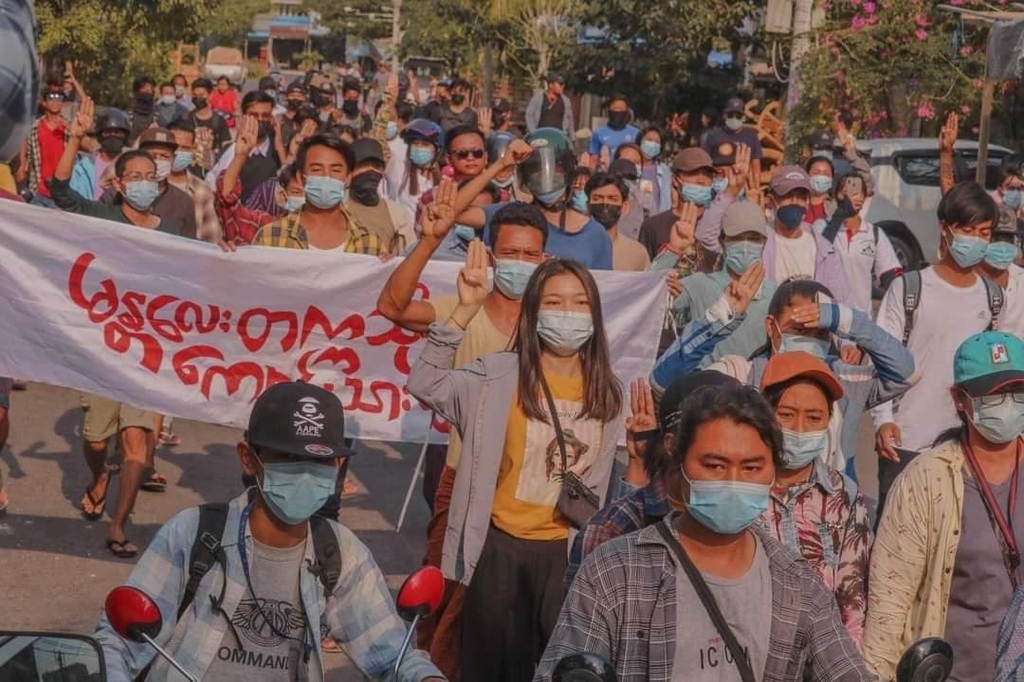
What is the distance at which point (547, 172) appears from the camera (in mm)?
9312

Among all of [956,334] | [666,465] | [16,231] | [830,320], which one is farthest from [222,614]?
[16,231]

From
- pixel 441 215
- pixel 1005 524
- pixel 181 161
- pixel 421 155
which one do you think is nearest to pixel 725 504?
pixel 1005 524

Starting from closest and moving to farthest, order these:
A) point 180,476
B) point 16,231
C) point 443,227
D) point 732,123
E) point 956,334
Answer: point 443,227
point 956,334
point 16,231
point 180,476
point 732,123

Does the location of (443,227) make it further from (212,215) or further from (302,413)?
(212,215)

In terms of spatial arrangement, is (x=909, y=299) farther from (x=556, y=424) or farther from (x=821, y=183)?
(x=821, y=183)

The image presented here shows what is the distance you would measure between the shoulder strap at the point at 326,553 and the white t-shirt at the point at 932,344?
12.6 ft

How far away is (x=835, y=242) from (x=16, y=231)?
4.89 m

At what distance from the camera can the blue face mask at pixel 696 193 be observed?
37.3 ft

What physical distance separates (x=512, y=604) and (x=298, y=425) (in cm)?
187

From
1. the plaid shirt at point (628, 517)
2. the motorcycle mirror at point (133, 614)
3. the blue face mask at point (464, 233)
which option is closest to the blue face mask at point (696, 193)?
the blue face mask at point (464, 233)

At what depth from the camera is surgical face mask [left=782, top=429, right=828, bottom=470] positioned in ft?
16.7

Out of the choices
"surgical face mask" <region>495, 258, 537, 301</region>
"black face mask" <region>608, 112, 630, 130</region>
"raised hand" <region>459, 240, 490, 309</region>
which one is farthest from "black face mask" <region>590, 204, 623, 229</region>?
"black face mask" <region>608, 112, 630, 130</region>

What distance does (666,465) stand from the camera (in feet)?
15.3

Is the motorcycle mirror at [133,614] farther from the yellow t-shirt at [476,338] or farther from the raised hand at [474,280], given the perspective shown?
the yellow t-shirt at [476,338]
